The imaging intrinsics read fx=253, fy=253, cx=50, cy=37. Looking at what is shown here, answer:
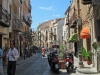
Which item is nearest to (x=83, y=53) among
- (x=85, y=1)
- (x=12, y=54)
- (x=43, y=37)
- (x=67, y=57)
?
(x=67, y=57)

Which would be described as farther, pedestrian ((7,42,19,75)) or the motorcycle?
the motorcycle

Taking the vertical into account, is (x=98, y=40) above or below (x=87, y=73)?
above

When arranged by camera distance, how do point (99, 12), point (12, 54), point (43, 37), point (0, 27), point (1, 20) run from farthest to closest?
point (43, 37) < point (0, 27) < point (1, 20) < point (99, 12) < point (12, 54)

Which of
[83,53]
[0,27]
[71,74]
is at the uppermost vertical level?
[0,27]

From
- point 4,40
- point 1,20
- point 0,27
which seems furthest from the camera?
point 4,40

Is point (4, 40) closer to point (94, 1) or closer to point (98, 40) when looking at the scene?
point (98, 40)

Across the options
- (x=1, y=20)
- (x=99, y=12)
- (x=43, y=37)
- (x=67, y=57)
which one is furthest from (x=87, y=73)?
(x=43, y=37)

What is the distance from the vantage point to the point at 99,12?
1600 cm

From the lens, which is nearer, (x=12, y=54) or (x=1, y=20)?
(x=12, y=54)

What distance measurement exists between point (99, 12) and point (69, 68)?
436cm

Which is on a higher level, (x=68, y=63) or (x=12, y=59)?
(x=12, y=59)

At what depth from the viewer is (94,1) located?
14125 mm

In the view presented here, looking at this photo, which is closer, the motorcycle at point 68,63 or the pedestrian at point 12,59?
the pedestrian at point 12,59

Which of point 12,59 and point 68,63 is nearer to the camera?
point 12,59
